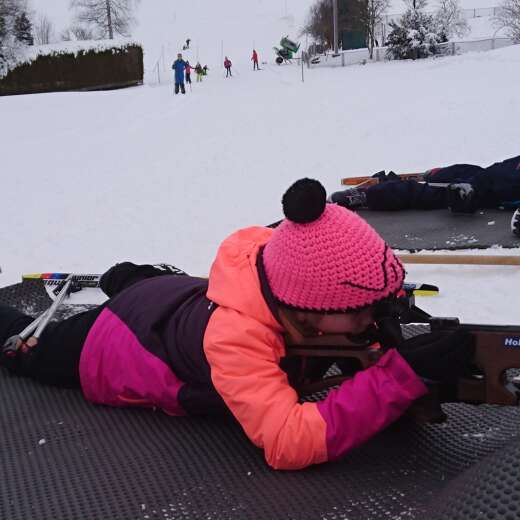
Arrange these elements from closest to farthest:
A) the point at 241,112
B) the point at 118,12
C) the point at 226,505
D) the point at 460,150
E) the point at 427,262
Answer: the point at 226,505 → the point at 427,262 → the point at 460,150 → the point at 241,112 → the point at 118,12

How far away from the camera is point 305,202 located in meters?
1.65

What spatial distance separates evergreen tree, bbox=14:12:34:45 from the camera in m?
24.2

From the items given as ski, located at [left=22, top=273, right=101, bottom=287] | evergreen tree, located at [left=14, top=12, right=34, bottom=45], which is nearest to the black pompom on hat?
ski, located at [left=22, top=273, right=101, bottom=287]

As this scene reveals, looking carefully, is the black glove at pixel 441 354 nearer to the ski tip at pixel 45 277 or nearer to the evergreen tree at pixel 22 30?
the ski tip at pixel 45 277

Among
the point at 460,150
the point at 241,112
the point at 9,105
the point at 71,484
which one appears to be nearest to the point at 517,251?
the point at 71,484

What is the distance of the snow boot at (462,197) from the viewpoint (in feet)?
15.9

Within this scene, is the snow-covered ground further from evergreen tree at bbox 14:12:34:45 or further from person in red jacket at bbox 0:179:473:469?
evergreen tree at bbox 14:12:34:45

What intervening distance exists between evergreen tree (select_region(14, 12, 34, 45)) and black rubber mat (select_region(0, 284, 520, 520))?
81.2 ft

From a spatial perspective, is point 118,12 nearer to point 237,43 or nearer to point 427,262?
point 237,43

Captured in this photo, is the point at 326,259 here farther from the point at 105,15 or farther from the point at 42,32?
the point at 42,32

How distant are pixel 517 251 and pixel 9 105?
601 inches

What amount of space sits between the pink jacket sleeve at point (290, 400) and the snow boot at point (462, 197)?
11.3ft

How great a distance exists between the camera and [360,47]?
36938 millimetres

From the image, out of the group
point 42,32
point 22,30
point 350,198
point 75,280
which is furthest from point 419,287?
point 42,32
